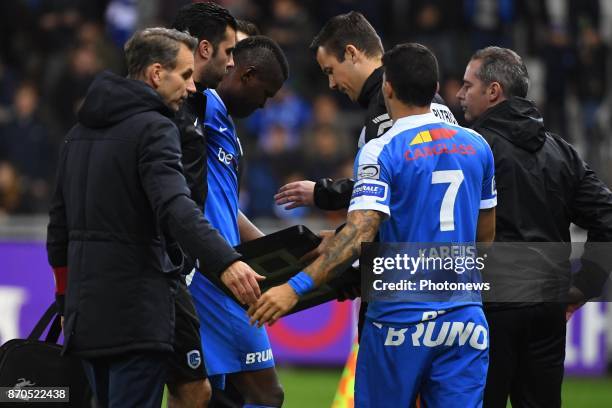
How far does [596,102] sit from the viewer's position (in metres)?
16.0

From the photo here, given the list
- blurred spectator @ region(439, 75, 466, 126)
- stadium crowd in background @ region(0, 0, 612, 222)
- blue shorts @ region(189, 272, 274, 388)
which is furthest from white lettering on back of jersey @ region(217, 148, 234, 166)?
blurred spectator @ region(439, 75, 466, 126)

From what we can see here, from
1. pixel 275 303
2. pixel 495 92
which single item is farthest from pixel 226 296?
pixel 495 92

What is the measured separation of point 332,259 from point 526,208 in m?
1.38

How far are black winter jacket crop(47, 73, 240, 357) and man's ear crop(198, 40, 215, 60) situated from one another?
1160 millimetres

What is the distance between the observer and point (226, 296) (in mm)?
6602

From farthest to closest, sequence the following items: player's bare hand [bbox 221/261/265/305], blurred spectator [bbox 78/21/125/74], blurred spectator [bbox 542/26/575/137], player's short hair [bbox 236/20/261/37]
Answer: blurred spectator [bbox 542/26/575/137] < blurred spectator [bbox 78/21/125/74] < player's short hair [bbox 236/20/261/37] < player's bare hand [bbox 221/261/265/305]

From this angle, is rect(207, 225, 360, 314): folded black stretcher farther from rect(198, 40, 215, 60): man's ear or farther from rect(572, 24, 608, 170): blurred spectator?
rect(572, 24, 608, 170): blurred spectator

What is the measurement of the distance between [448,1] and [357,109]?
1946 millimetres

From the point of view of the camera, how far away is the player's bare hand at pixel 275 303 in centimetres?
559

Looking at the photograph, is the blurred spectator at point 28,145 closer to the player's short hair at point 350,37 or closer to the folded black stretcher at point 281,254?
the player's short hair at point 350,37

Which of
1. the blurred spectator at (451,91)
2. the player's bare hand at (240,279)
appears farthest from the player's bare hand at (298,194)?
the blurred spectator at (451,91)

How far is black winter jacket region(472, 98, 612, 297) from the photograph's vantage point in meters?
6.45

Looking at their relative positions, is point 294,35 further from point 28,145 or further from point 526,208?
point 526,208

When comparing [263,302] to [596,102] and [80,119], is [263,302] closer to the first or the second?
[80,119]
